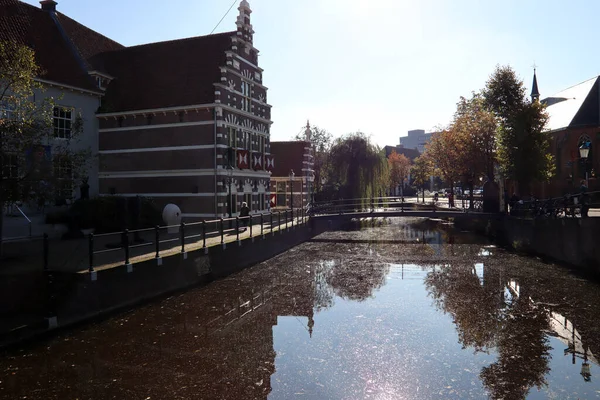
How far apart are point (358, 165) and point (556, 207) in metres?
21.6

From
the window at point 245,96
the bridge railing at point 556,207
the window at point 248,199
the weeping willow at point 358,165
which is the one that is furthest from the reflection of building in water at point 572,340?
the weeping willow at point 358,165

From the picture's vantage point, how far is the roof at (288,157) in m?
42.9

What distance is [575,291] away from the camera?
43.3 feet

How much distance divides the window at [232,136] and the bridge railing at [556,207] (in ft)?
51.2

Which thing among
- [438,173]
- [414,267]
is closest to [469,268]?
[414,267]

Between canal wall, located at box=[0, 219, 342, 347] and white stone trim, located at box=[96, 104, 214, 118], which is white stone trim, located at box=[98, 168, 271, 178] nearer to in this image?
white stone trim, located at box=[96, 104, 214, 118]

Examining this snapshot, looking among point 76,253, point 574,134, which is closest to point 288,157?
point 574,134

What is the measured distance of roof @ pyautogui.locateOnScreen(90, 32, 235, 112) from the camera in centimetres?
2545

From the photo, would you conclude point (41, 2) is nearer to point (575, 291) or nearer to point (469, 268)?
point (469, 268)

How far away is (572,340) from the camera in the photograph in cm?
911

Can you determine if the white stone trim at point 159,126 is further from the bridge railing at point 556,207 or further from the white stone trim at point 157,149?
the bridge railing at point 556,207

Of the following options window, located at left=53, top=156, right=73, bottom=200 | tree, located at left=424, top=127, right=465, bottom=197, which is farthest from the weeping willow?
window, located at left=53, top=156, right=73, bottom=200

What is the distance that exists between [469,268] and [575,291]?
14.8 feet

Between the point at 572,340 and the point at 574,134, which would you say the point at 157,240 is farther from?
the point at 574,134
